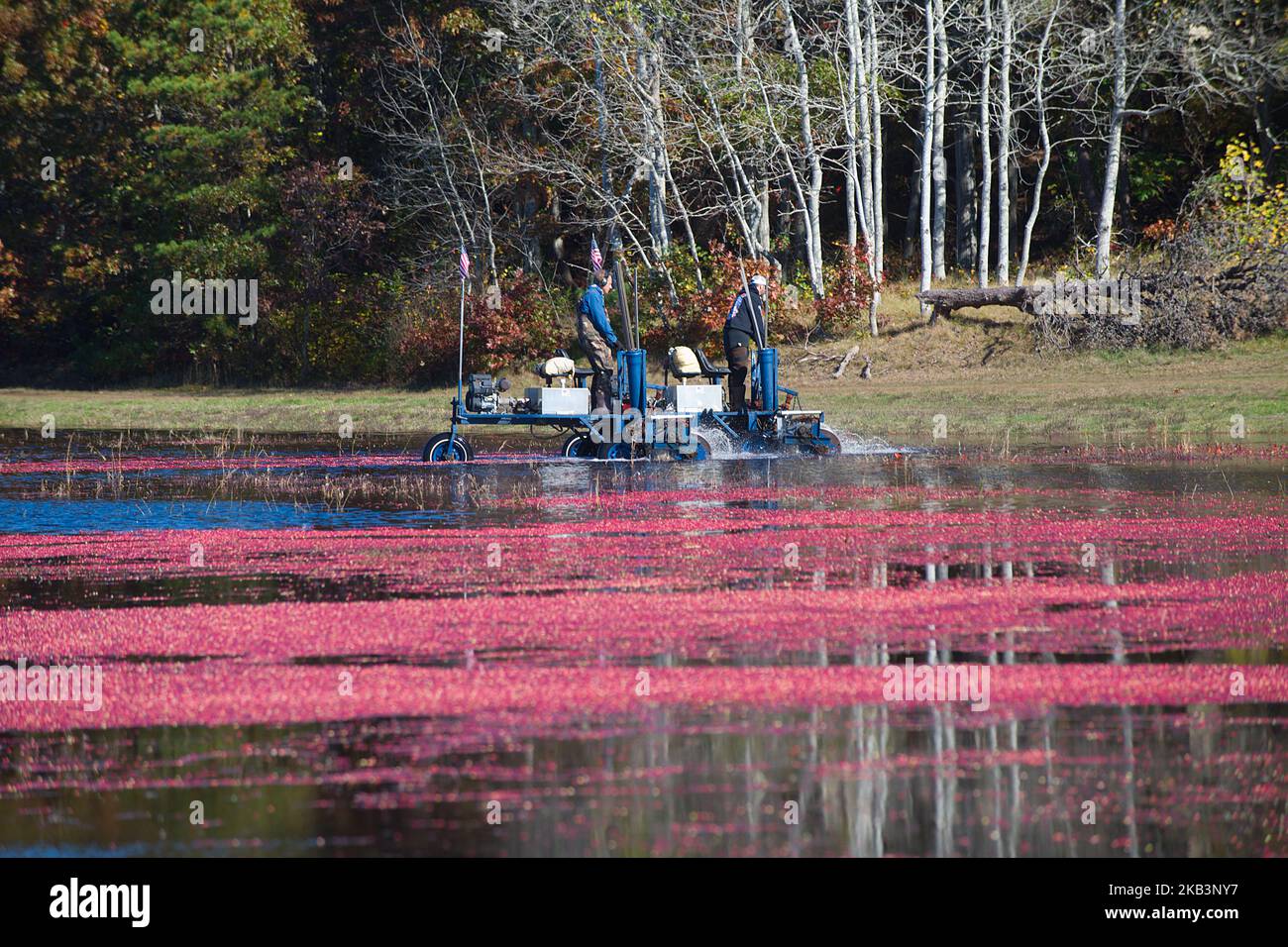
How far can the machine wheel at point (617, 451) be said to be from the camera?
78.4 ft

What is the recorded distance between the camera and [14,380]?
56906mm

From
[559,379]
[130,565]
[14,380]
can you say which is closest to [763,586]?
[130,565]

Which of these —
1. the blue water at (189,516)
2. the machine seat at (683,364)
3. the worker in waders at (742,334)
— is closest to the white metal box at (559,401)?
the machine seat at (683,364)

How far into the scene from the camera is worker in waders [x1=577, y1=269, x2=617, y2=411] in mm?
23062

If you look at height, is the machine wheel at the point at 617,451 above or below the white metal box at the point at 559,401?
below

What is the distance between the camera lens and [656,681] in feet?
28.5

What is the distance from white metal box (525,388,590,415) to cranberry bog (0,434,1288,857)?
602cm

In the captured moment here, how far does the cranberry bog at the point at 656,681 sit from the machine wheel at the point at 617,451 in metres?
6.72

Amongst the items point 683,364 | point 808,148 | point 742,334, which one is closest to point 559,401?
point 683,364

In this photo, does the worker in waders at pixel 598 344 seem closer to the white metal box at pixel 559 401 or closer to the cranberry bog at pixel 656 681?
the white metal box at pixel 559 401

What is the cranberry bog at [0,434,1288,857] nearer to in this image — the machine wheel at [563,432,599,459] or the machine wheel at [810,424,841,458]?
the machine wheel at [810,424,841,458]

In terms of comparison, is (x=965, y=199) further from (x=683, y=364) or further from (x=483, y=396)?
(x=483, y=396)

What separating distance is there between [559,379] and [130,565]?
11048 mm

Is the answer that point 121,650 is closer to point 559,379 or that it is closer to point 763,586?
point 763,586
